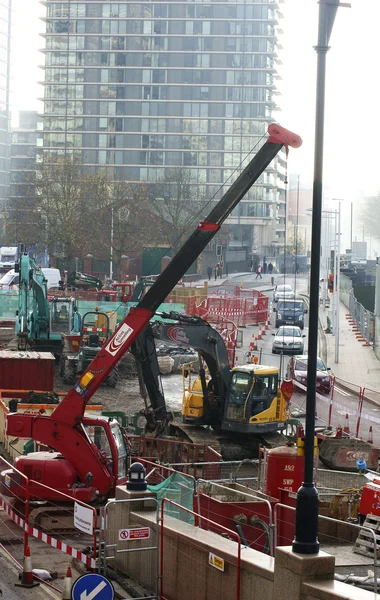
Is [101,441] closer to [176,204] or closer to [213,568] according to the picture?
[213,568]

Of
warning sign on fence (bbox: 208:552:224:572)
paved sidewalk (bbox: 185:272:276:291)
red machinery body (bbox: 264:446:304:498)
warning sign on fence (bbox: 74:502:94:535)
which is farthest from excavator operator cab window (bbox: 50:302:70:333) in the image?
paved sidewalk (bbox: 185:272:276:291)

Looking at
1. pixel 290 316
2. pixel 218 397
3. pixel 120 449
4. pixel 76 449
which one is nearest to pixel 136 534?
pixel 76 449

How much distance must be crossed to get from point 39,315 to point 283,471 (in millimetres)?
25251

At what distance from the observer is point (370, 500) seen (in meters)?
19.0

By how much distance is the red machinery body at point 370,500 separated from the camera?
1884 centimetres

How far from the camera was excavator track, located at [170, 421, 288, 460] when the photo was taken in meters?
25.5

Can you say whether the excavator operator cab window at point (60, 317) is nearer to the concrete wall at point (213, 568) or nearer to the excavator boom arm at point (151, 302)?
the excavator boom arm at point (151, 302)

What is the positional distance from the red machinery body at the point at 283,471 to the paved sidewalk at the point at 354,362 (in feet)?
78.5

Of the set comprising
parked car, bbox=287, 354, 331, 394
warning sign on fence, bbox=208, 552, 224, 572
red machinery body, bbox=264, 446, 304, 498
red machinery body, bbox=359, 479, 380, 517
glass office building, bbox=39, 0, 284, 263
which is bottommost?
parked car, bbox=287, 354, 331, 394

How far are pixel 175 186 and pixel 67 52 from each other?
158 feet

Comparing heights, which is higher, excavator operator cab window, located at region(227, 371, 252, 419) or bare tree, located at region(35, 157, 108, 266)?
bare tree, located at region(35, 157, 108, 266)

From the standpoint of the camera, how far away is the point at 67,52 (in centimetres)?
15238

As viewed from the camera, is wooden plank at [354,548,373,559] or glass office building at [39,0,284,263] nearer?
wooden plank at [354,548,373,559]

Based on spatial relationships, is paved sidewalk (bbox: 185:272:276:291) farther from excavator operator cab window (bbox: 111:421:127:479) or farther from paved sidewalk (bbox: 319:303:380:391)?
excavator operator cab window (bbox: 111:421:127:479)
